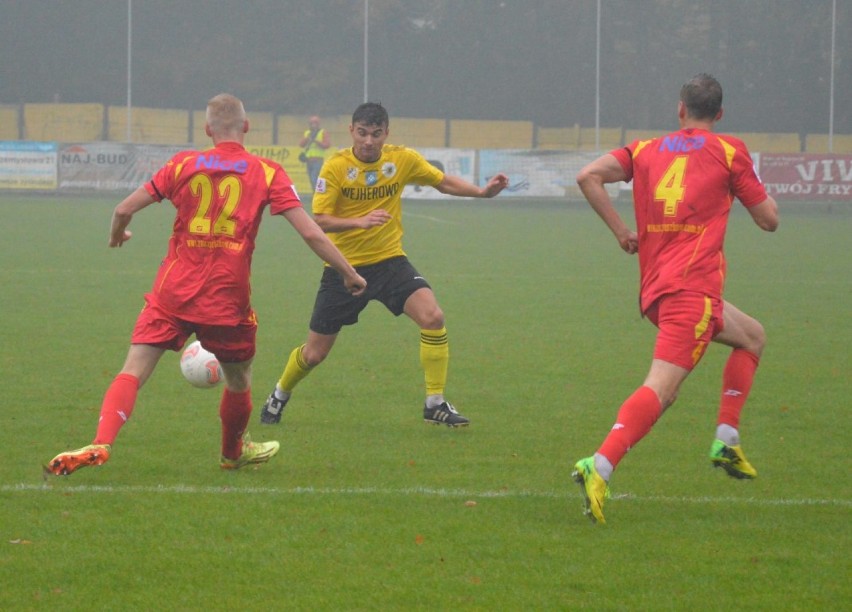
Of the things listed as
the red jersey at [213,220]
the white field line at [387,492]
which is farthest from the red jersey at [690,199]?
the red jersey at [213,220]

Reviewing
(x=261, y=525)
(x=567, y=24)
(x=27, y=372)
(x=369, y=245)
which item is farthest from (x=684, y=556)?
(x=567, y=24)

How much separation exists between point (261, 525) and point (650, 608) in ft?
5.54

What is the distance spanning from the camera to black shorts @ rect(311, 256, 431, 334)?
773 cm

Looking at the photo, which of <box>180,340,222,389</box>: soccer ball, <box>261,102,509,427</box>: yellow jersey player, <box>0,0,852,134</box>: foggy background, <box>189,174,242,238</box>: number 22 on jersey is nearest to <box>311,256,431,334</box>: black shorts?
<box>261,102,509,427</box>: yellow jersey player

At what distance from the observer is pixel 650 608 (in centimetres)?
431

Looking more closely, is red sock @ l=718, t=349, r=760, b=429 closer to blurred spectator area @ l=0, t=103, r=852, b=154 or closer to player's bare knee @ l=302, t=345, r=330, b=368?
player's bare knee @ l=302, t=345, r=330, b=368

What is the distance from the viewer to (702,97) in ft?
18.4

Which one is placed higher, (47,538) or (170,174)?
(170,174)

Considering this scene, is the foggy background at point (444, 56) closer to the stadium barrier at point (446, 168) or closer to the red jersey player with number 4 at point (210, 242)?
the stadium barrier at point (446, 168)

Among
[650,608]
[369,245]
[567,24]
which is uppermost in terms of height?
[567,24]

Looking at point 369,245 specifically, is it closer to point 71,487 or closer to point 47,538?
point 71,487

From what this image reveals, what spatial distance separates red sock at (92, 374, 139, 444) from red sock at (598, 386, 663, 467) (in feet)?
6.65

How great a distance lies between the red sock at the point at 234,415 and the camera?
613 centimetres

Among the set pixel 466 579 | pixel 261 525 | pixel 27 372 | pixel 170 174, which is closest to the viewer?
pixel 466 579
